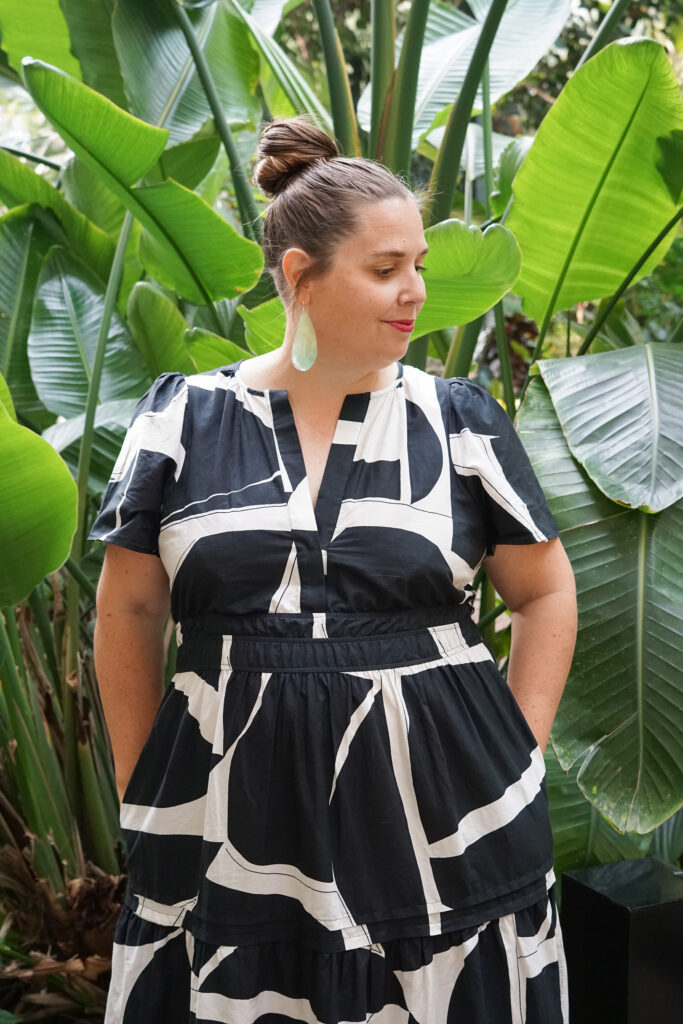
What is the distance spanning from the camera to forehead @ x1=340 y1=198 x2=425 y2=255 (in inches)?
40.8

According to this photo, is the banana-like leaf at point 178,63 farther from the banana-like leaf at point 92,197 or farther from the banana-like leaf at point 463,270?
the banana-like leaf at point 463,270

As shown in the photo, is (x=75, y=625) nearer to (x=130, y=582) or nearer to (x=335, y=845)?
(x=130, y=582)

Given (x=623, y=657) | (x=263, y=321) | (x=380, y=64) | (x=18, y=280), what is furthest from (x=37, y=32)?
(x=623, y=657)

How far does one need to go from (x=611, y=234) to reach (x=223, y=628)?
1026 millimetres

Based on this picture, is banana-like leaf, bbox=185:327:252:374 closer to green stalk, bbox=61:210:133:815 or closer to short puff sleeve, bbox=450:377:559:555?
green stalk, bbox=61:210:133:815

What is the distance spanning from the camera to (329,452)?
108cm

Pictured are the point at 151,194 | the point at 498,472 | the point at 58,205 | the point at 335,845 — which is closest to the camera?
the point at 335,845

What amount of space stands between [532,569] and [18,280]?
1.46m

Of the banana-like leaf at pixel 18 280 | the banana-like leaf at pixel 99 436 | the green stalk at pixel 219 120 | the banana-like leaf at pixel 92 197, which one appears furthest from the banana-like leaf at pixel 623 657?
the banana-like leaf at pixel 92 197

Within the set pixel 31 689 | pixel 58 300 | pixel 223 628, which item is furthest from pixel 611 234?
pixel 31 689

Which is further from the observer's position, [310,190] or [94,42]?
[94,42]

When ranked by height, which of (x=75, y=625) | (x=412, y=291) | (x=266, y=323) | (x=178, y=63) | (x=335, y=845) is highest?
(x=178, y=63)

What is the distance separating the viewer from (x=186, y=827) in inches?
41.4

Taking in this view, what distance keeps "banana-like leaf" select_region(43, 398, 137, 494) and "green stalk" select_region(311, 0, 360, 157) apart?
630mm
